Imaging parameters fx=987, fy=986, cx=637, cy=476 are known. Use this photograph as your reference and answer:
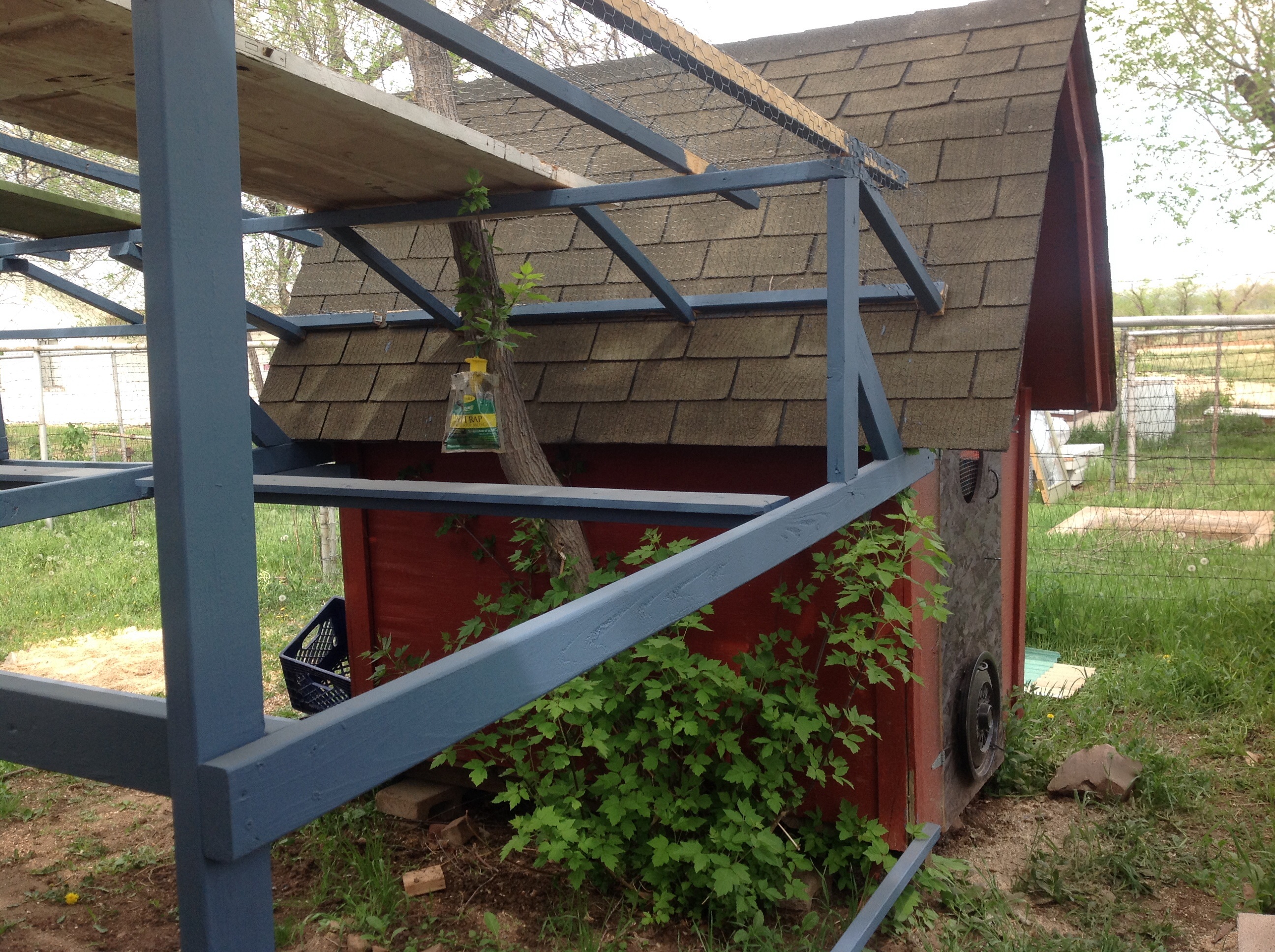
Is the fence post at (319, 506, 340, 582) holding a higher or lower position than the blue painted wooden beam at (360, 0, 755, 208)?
lower

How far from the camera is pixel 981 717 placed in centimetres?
409

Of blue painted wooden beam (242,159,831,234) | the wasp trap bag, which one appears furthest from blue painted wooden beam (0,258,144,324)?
the wasp trap bag

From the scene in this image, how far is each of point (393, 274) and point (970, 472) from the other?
2.46m

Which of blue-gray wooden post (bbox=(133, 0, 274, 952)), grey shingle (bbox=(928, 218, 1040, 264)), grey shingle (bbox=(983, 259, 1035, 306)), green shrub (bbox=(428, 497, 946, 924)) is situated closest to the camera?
blue-gray wooden post (bbox=(133, 0, 274, 952))

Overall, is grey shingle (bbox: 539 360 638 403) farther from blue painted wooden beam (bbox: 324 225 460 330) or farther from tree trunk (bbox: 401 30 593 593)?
blue painted wooden beam (bbox: 324 225 460 330)

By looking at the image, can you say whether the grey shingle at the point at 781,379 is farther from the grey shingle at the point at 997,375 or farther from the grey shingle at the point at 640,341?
the grey shingle at the point at 997,375

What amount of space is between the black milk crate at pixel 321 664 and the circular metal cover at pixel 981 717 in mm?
2553

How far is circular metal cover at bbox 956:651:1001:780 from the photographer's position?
3.83m

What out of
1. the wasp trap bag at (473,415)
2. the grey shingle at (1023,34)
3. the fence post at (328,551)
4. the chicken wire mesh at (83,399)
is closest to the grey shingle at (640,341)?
the wasp trap bag at (473,415)

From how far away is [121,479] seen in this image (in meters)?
2.92

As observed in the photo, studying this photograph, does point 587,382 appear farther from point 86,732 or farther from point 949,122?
point 86,732

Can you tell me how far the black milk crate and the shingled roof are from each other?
1.15 metres

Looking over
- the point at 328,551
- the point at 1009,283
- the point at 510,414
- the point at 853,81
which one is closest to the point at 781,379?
the point at 1009,283

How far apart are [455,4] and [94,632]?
6.11 metres
